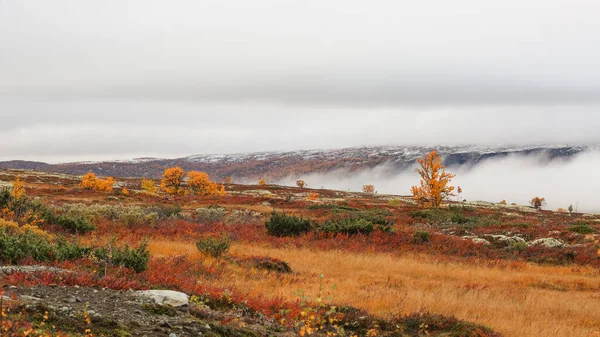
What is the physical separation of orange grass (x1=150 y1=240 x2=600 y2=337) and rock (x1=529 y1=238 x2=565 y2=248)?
387 centimetres

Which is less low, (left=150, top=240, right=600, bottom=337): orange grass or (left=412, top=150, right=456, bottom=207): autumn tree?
(left=412, top=150, right=456, bottom=207): autumn tree

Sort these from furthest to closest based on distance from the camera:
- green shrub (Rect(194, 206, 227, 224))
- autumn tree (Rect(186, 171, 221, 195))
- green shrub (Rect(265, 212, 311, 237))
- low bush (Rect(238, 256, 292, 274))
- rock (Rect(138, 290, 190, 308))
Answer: autumn tree (Rect(186, 171, 221, 195)) < green shrub (Rect(194, 206, 227, 224)) < green shrub (Rect(265, 212, 311, 237)) < low bush (Rect(238, 256, 292, 274)) < rock (Rect(138, 290, 190, 308))

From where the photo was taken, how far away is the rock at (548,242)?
21906mm

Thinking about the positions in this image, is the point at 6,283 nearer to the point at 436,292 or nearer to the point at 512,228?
the point at 436,292

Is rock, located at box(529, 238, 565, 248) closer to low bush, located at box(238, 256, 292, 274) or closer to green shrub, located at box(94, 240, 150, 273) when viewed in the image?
low bush, located at box(238, 256, 292, 274)

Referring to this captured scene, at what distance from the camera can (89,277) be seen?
7391 millimetres

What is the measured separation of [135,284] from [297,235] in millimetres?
15221

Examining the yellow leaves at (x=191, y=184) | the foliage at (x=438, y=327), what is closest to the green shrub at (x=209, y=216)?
the foliage at (x=438, y=327)

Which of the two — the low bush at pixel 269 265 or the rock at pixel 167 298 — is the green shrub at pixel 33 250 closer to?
the rock at pixel 167 298

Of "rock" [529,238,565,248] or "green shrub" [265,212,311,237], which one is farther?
"green shrub" [265,212,311,237]

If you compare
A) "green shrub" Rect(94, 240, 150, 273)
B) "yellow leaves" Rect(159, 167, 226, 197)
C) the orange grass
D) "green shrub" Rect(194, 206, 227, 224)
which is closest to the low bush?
the orange grass

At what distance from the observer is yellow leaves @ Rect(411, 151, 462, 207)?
152 feet

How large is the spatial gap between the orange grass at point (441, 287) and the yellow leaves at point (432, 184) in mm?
28057

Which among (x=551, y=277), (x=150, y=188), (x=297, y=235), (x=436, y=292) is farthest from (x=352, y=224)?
(x=150, y=188)
